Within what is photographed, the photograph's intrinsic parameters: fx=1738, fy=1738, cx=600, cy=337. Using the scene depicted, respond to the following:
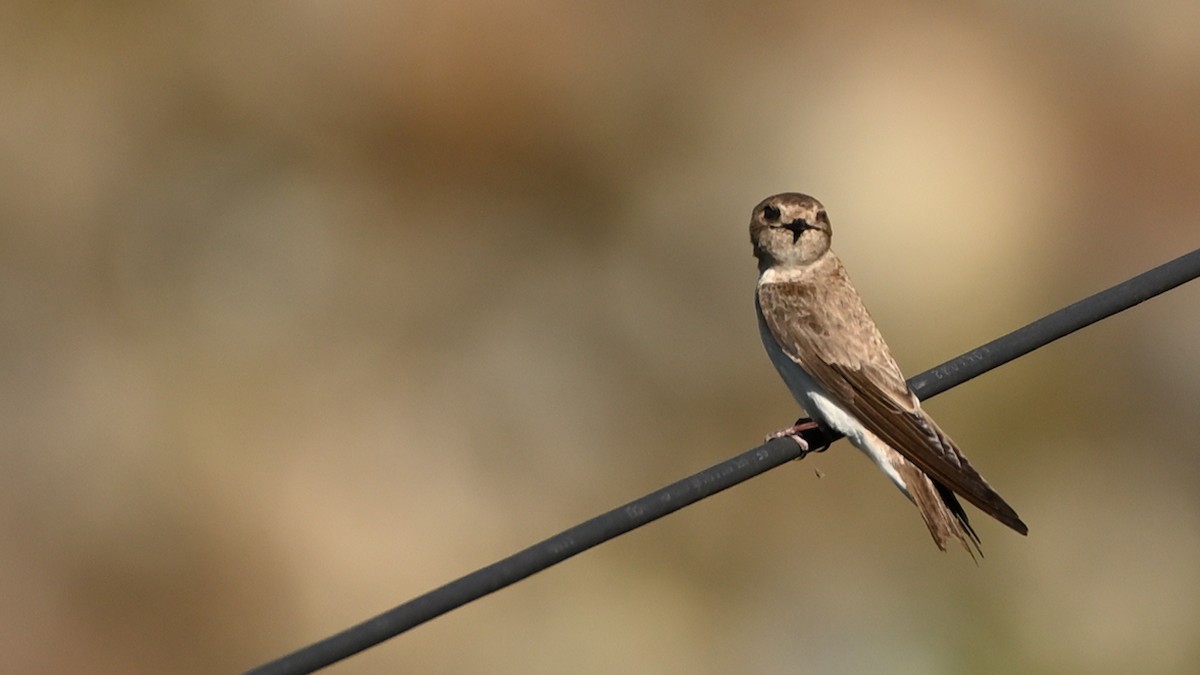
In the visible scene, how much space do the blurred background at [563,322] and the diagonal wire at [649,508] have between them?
715cm

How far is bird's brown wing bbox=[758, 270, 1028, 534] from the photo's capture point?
5.36 m

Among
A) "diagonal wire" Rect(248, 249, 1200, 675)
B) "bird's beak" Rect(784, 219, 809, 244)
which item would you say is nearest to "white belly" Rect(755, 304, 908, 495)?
"bird's beak" Rect(784, 219, 809, 244)

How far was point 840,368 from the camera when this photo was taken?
5.97 m

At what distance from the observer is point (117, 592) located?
39.0 feet

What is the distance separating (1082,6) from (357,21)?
5591 millimetres

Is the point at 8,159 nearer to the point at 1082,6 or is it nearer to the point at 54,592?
the point at 54,592

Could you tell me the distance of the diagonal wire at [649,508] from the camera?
3232 mm

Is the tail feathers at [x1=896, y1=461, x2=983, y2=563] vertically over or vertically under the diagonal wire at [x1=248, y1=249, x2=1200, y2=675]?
under

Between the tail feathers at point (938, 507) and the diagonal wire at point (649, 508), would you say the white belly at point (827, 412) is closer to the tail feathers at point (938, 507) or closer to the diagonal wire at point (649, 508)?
the tail feathers at point (938, 507)

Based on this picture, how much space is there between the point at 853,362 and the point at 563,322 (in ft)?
21.4

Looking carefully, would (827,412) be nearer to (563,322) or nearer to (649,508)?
(649,508)

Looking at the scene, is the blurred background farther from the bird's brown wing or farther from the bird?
the bird's brown wing

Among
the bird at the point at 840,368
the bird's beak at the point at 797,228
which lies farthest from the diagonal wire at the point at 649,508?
the bird's beak at the point at 797,228

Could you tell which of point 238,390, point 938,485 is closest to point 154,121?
point 238,390
